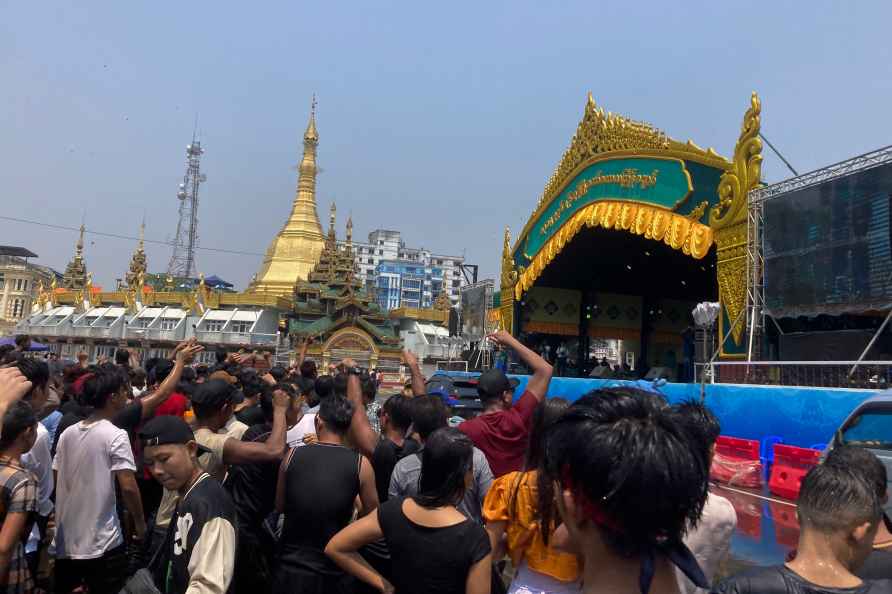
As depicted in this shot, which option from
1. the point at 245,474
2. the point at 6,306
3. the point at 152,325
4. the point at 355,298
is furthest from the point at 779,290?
the point at 6,306

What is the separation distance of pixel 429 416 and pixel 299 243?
43.2 meters

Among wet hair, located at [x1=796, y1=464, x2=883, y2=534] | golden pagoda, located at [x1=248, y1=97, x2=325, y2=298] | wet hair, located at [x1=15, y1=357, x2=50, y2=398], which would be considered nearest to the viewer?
wet hair, located at [x1=796, y1=464, x2=883, y2=534]

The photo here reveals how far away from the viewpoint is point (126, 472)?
3.45 metres

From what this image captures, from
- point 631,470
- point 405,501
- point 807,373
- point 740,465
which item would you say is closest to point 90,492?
point 405,501

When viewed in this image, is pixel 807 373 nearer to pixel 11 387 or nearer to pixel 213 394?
pixel 213 394

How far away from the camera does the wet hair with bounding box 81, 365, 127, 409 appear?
11.8 ft

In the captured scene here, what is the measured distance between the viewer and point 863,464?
225 cm

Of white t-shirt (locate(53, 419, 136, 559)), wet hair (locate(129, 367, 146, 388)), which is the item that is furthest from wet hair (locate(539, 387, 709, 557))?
wet hair (locate(129, 367, 146, 388))

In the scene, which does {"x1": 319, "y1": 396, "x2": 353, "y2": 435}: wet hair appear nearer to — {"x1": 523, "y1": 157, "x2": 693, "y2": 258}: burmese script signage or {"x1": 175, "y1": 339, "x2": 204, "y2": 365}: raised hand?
{"x1": 175, "y1": 339, "x2": 204, "y2": 365}: raised hand

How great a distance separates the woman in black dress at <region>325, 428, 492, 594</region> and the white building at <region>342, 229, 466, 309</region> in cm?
6551

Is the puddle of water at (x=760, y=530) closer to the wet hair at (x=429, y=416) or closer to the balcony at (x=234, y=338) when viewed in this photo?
the wet hair at (x=429, y=416)

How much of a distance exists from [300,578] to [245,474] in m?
0.78

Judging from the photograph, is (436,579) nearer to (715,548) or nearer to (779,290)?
(715,548)

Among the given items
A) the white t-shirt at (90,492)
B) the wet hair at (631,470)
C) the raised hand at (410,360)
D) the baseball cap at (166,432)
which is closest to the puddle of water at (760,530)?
the raised hand at (410,360)
